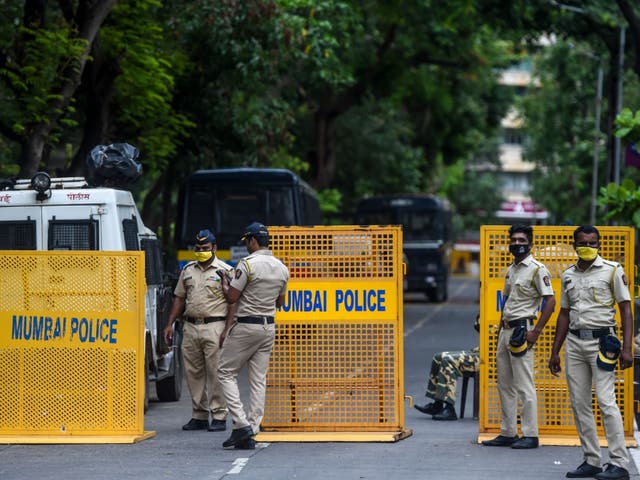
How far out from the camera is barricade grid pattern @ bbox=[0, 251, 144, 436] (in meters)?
11.4

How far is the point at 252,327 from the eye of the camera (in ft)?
36.0

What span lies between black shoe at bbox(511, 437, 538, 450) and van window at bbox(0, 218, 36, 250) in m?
5.35

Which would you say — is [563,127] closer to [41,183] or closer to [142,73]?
[142,73]

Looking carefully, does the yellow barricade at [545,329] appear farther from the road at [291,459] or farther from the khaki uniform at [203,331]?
the khaki uniform at [203,331]

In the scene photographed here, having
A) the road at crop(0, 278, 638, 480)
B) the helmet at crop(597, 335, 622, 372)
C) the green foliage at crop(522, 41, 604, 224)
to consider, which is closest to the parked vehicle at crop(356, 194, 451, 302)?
the green foliage at crop(522, 41, 604, 224)

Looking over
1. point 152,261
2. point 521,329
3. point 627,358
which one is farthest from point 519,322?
point 152,261

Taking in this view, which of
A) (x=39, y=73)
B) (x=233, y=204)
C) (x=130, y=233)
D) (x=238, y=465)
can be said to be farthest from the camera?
(x=233, y=204)

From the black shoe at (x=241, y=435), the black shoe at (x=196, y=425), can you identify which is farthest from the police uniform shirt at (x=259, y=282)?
the black shoe at (x=196, y=425)

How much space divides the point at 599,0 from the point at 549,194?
109 feet

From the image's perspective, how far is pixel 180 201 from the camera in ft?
73.6

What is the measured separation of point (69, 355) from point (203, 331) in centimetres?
131

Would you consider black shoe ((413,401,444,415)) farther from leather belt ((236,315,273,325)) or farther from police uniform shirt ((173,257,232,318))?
leather belt ((236,315,273,325))

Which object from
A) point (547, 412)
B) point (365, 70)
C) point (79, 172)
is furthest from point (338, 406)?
point (365, 70)

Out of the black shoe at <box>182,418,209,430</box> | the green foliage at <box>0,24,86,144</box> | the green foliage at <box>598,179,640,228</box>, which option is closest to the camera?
the black shoe at <box>182,418,209,430</box>
